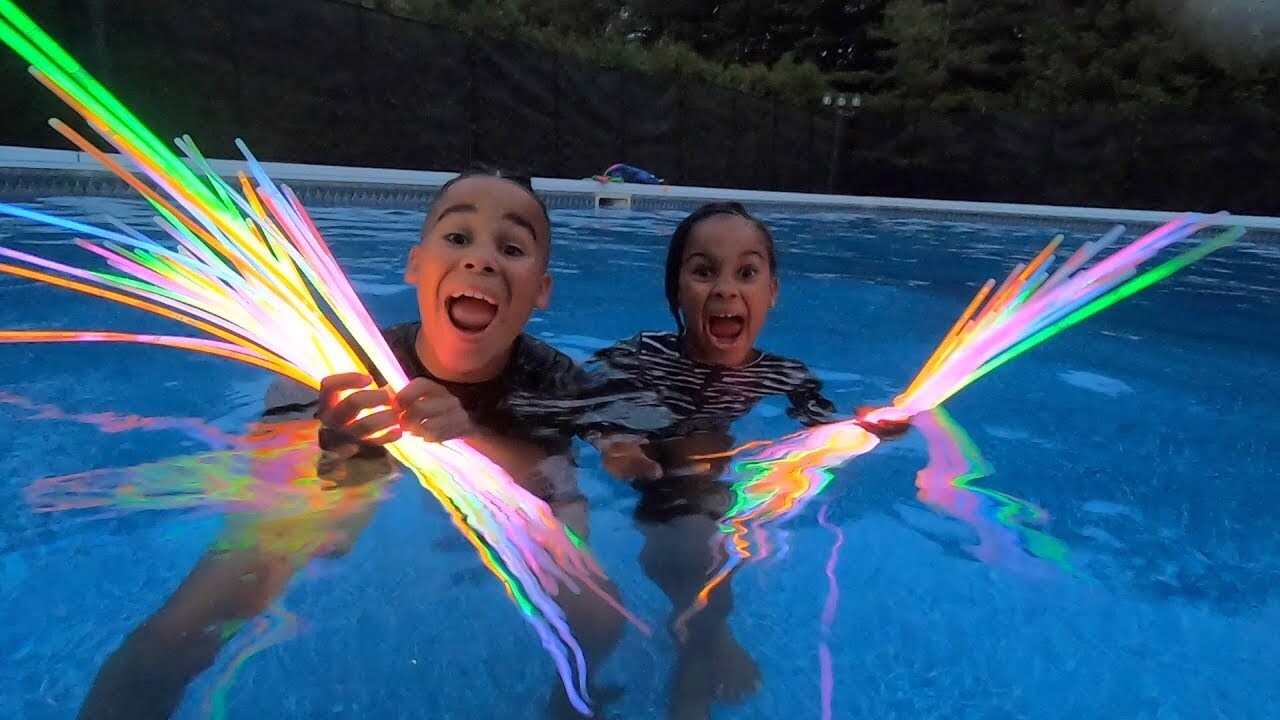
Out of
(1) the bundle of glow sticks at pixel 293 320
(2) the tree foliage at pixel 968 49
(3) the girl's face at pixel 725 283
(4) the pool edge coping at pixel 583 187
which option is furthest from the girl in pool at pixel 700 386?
(2) the tree foliage at pixel 968 49

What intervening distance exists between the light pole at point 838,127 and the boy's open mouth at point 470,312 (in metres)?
19.3

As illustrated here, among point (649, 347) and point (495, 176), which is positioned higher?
point (495, 176)

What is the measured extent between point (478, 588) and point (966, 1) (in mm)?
25240

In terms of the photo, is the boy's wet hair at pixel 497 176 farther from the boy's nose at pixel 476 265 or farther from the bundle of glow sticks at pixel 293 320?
the bundle of glow sticks at pixel 293 320

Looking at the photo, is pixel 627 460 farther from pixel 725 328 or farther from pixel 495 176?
pixel 495 176

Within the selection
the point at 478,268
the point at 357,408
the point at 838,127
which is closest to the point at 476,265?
the point at 478,268

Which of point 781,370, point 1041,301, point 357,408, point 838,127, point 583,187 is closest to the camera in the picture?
point 357,408

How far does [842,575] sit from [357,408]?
1351 mm

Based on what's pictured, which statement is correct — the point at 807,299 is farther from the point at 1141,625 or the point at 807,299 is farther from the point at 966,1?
the point at 966,1

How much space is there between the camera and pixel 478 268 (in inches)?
82.0

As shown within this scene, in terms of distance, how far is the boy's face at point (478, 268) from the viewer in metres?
2.11

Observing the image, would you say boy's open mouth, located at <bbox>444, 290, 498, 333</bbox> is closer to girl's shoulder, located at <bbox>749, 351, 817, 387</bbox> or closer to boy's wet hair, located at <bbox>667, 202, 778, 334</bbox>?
boy's wet hair, located at <bbox>667, 202, 778, 334</bbox>

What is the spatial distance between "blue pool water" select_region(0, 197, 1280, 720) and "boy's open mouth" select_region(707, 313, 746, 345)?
0.54m

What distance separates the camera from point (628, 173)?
13.5m
